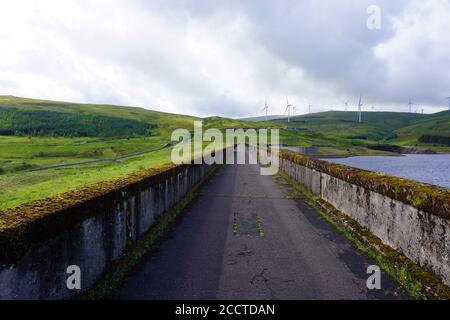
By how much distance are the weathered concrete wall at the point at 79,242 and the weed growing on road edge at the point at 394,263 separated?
15.6 ft

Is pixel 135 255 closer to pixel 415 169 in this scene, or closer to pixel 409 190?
pixel 409 190

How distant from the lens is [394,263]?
20.6 ft

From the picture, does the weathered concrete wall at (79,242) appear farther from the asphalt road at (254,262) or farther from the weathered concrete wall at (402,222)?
the weathered concrete wall at (402,222)

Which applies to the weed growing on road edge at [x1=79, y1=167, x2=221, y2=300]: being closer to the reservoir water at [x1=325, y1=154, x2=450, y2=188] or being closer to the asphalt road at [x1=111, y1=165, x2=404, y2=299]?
the asphalt road at [x1=111, y1=165, x2=404, y2=299]

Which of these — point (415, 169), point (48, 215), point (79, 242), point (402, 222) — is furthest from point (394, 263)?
point (415, 169)

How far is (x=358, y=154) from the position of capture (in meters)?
132

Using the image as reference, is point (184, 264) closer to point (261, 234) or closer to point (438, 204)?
point (261, 234)

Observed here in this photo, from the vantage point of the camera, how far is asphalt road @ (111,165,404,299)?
5.22m

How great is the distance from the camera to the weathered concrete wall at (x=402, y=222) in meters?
5.30

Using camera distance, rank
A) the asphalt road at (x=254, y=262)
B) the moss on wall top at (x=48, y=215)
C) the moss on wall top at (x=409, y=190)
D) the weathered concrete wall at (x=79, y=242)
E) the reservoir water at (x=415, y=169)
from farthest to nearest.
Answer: the reservoir water at (x=415, y=169) → the moss on wall top at (x=409, y=190) → the asphalt road at (x=254, y=262) → the weathered concrete wall at (x=79, y=242) → the moss on wall top at (x=48, y=215)

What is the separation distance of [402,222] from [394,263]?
0.77 m

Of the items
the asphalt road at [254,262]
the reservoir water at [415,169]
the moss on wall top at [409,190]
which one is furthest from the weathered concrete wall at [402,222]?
the reservoir water at [415,169]

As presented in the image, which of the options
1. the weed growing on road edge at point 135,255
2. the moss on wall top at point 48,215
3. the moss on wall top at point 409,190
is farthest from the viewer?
the moss on wall top at point 409,190
